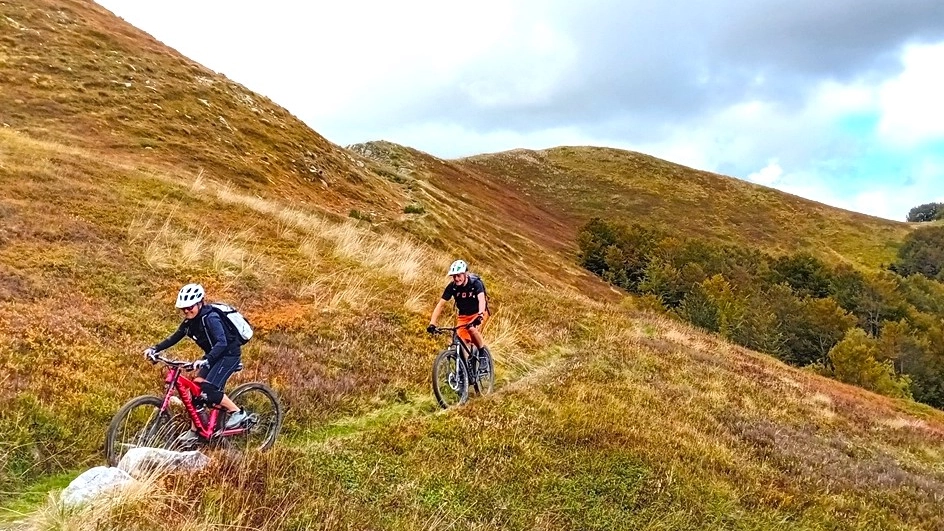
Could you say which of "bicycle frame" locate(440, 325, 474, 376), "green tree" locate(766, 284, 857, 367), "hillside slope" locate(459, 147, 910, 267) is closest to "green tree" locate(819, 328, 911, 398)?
"green tree" locate(766, 284, 857, 367)

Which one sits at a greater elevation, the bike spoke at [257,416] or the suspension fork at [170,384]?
the suspension fork at [170,384]

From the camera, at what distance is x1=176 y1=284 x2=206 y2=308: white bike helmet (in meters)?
7.84

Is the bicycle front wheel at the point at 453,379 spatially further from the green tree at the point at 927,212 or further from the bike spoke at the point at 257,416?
the green tree at the point at 927,212

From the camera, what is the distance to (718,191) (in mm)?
118688

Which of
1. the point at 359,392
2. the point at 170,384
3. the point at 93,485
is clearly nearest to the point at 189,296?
the point at 170,384

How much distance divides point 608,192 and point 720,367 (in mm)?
94727

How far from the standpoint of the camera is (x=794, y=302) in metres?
71.8

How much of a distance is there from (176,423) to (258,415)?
43.9 inches

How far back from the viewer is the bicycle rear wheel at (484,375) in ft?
39.8

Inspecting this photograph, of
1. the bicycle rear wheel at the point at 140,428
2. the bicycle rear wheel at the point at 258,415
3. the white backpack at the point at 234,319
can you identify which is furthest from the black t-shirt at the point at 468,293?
the bicycle rear wheel at the point at 140,428

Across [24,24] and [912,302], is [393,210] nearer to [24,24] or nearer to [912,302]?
[24,24]

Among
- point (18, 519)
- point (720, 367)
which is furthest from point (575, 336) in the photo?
point (18, 519)

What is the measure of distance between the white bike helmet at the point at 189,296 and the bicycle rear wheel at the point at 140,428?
1.15m

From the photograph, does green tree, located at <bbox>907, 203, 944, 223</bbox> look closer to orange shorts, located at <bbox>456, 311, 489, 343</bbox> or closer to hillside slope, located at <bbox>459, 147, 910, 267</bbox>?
hillside slope, located at <bbox>459, 147, 910, 267</bbox>
